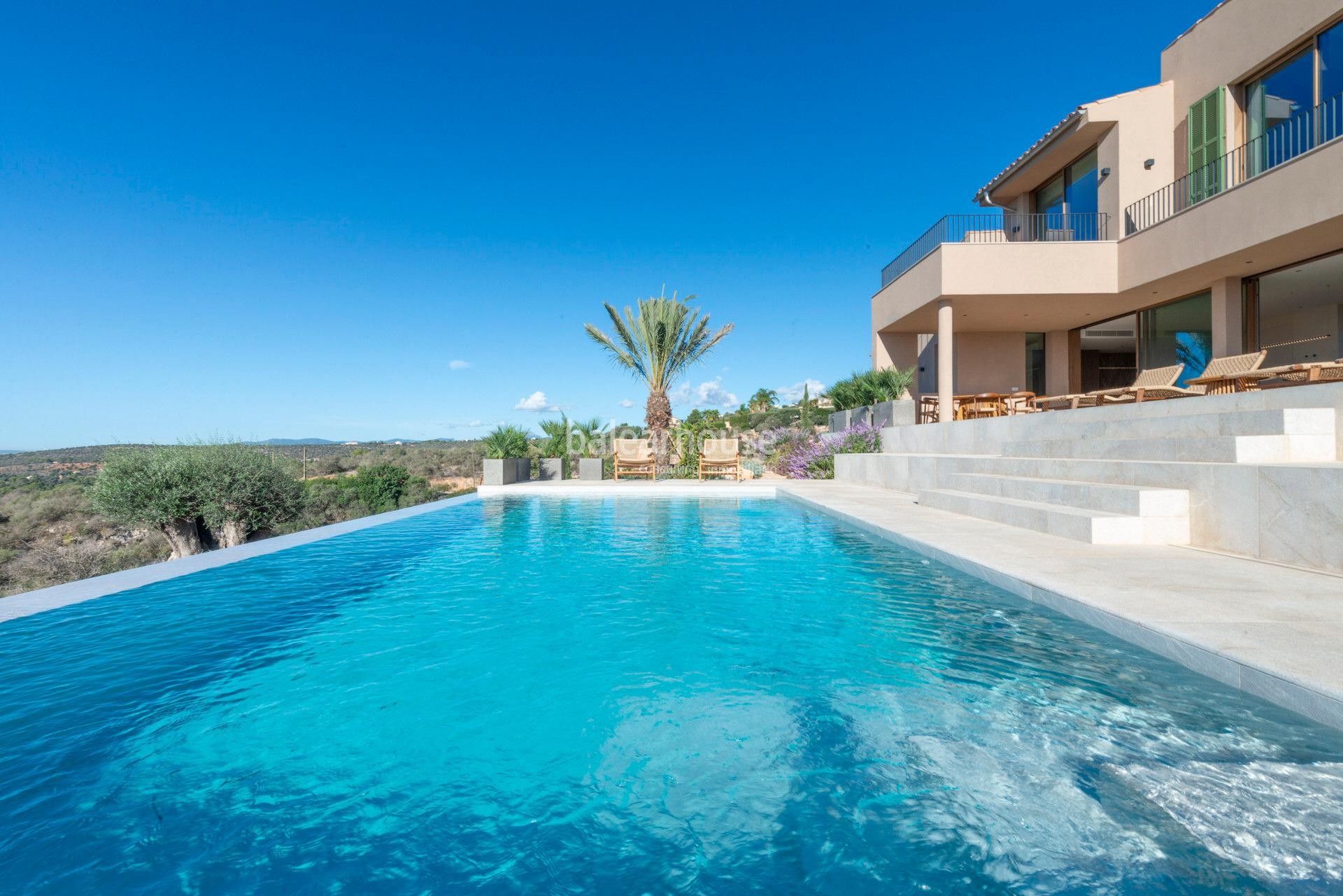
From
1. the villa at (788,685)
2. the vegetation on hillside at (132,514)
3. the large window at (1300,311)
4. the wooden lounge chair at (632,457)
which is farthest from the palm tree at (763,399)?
the villa at (788,685)

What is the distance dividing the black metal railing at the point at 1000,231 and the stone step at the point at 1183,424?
16.4ft

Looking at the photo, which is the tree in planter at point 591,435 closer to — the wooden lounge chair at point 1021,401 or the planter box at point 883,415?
the planter box at point 883,415

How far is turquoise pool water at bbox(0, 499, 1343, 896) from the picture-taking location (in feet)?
5.91

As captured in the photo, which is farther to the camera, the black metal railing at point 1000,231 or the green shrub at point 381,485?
the green shrub at point 381,485

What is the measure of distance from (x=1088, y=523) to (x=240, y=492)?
13504 millimetres

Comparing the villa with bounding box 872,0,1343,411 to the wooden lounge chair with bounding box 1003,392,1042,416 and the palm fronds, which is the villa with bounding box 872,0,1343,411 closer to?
the wooden lounge chair with bounding box 1003,392,1042,416

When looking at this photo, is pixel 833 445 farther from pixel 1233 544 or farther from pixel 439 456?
pixel 439 456

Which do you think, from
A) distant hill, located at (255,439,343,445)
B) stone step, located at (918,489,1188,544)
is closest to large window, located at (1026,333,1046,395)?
stone step, located at (918,489,1188,544)

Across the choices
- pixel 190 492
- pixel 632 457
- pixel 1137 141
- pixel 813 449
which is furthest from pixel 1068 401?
pixel 190 492

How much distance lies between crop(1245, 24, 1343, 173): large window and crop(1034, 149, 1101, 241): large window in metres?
2.74

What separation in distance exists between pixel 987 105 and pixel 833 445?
468 inches

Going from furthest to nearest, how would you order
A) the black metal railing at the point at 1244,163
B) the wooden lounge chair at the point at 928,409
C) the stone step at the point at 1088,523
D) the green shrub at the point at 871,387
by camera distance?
the green shrub at the point at 871,387
the wooden lounge chair at the point at 928,409
the black metal railing at the point at 1244,163
the stone step at the point at 1088,523

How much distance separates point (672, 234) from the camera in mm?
23625

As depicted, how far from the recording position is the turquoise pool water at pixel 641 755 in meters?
1.80
